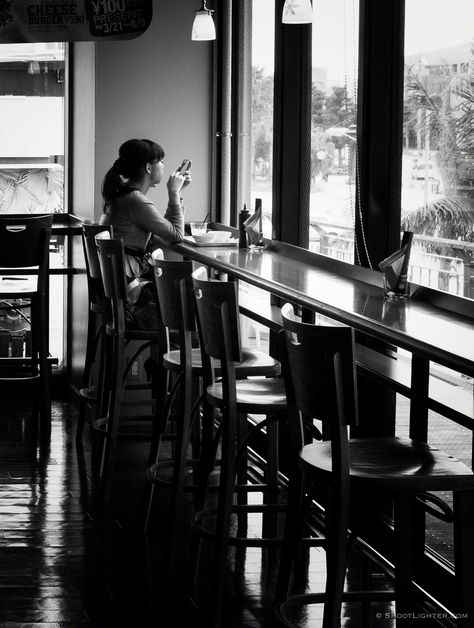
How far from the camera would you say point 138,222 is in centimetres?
505

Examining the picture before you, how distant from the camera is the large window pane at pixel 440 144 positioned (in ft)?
10.3

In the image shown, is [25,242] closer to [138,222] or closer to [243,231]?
[138,222]

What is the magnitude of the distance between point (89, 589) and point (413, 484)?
1.47 meters

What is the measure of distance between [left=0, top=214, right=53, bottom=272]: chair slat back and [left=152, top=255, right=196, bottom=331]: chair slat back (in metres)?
1.89

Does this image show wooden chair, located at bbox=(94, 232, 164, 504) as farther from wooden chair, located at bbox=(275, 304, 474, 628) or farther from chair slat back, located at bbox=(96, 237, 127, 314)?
wooden chair, located at bbox=(275, 304, 474, 628)

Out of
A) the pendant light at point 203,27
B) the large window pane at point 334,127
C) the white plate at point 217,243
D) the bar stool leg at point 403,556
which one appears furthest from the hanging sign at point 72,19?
the bar stool leg at point 403,556

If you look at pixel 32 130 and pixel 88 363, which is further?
pixel 32 130

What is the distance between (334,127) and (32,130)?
9.47 feet

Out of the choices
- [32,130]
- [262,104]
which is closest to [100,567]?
[262,104]

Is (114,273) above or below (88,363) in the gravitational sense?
above

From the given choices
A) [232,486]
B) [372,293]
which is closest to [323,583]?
[232,486]

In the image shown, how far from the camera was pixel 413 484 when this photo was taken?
7.57ft

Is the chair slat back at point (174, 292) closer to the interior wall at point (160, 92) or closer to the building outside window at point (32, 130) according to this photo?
the interior wall at point (160, 92)

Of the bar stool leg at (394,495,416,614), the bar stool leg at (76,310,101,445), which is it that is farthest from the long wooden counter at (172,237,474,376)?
the bar stool leg at (76,310,101,445)
